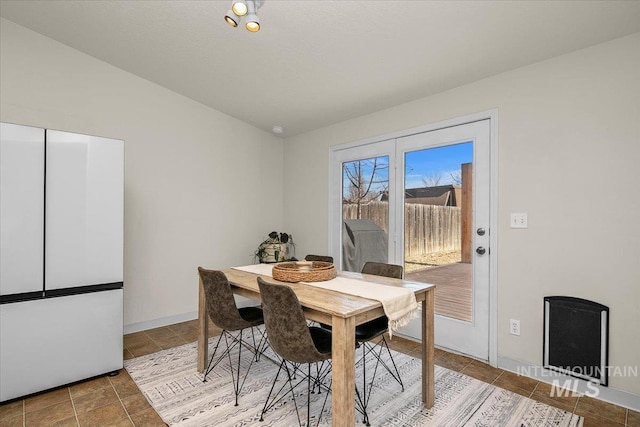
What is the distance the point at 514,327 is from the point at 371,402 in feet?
4.41

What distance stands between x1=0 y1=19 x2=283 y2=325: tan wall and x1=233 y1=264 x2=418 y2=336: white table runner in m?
2.34

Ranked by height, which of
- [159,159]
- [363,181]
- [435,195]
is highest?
[159,159]

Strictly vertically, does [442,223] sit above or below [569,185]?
below

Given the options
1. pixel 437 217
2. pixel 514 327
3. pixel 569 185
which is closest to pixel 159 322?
pixel 437 217

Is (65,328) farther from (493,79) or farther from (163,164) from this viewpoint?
(493,79)

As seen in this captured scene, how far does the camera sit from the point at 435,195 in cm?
313

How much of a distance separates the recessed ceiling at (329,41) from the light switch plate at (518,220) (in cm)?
120

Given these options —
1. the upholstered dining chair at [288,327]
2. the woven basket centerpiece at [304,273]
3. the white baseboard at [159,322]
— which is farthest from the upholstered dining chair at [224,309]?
the white baseboard at [159,322]

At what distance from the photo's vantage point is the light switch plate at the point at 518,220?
8.33 ft

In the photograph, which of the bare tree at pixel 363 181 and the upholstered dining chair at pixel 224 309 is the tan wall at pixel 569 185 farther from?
the upholstered dining chair at pixel 224 309

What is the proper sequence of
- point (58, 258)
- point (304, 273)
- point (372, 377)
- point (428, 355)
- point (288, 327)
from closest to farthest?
1. point (288, 327)
2. point (428, 355)
3. point (304, 273)
4. point (58, 258)
5. point (372, 377)

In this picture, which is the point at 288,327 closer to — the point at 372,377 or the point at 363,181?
the point at 372,377

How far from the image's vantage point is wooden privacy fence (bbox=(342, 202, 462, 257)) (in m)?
3.00

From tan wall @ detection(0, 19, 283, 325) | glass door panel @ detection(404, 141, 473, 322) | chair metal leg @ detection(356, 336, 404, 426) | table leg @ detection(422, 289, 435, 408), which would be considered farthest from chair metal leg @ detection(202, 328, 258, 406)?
glass door panel @ detection(404, 141, 473, 322)
